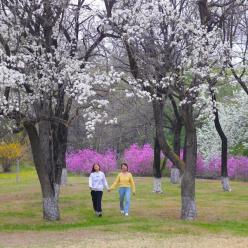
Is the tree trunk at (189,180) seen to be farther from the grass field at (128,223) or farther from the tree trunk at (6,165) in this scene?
the tree trunk at (6,165)

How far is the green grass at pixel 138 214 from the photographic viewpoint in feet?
49.9

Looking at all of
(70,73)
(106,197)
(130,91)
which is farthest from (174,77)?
(106,197)

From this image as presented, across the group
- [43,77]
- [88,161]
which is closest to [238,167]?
[88,161]

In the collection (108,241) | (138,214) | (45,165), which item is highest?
(45,165)

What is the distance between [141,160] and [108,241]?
3033cm

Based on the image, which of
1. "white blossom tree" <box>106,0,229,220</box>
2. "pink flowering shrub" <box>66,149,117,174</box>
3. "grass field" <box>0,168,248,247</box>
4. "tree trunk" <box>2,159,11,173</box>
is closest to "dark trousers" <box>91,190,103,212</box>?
"grass field" <box>0,168,248,247</box>

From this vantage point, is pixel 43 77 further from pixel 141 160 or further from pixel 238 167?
pixel 141 160

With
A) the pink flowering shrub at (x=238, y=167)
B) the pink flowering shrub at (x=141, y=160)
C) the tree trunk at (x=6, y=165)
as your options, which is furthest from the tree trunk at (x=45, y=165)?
the tree trunk at (x=6, y=165)

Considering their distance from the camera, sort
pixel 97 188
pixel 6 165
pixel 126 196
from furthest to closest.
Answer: pixel 6 165
pixel 97 188
pixel 126 196

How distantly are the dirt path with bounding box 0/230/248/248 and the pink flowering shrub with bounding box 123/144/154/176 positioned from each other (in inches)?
1110

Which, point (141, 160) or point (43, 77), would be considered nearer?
point (43, 77)

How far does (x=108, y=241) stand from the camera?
1250 centimetres

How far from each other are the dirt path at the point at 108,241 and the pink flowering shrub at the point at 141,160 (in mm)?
28203

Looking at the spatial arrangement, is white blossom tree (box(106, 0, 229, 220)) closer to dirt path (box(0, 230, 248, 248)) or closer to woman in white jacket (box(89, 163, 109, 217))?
woman in white jacket (box(89, 163, 109, 217))
